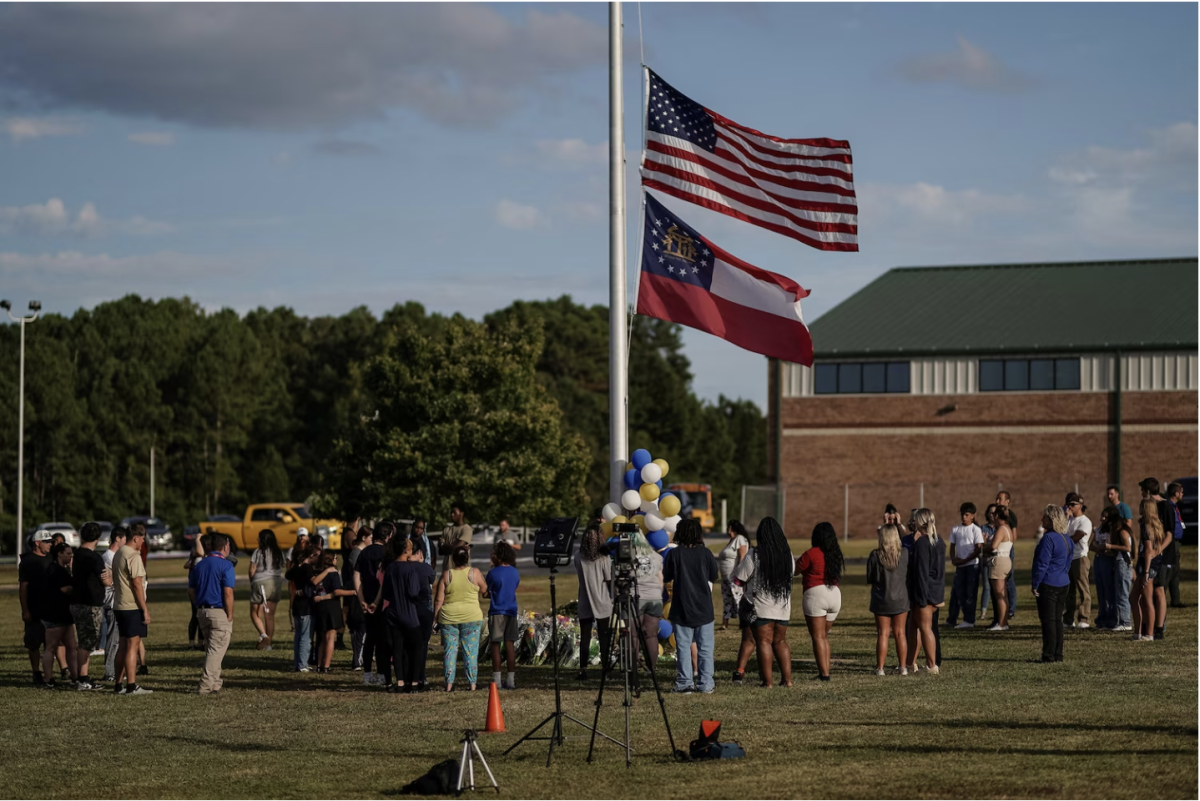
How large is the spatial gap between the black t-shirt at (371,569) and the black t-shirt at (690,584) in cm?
400

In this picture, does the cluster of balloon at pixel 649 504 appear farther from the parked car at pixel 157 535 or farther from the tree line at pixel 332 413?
the parked car at pixel 157 535

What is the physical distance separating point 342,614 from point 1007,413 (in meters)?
41.3

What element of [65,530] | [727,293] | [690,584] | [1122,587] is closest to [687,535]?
[690,584]

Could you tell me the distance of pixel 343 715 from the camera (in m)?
14.6

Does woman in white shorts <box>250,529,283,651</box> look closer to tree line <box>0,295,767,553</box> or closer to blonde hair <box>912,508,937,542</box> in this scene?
blonde hair <box>912,508,937,542</box>

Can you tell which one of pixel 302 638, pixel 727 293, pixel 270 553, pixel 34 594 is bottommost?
pixel 302 638

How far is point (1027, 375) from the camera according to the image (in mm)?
55625

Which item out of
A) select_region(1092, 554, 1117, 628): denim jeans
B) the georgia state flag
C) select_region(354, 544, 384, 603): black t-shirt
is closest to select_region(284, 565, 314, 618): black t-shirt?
select_region(354, 544, 384, 603): black t-shirt

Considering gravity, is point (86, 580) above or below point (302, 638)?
above

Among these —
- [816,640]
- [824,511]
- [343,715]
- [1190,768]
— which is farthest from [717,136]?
[824,511]

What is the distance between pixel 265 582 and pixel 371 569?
12.0ft

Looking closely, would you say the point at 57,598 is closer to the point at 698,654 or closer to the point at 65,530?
the point at 698,654

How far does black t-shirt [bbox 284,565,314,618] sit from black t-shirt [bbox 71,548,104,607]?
2413 mm

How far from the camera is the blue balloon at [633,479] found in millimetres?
17266
